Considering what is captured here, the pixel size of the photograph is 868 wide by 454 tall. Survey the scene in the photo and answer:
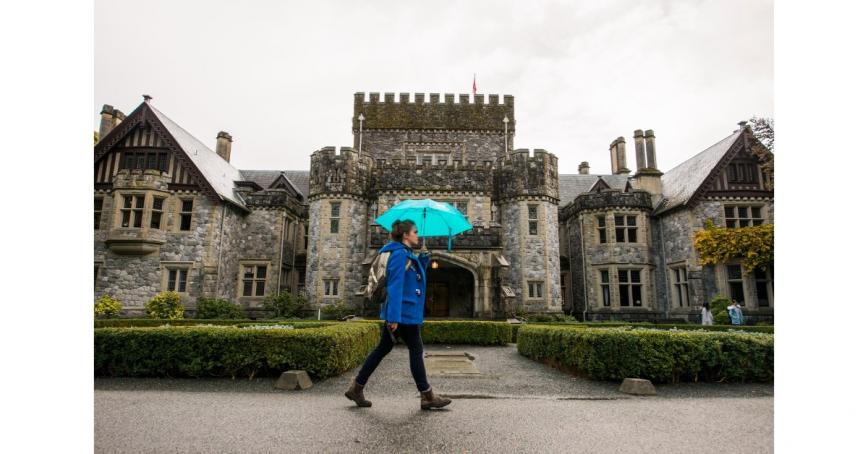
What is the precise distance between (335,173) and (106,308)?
36.7ft

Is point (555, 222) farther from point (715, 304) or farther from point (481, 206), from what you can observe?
point (715, 304)

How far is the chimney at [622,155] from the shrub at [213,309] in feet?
82.7

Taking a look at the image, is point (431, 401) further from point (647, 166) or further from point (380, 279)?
point (647, 166)

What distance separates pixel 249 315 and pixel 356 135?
40.5 feet

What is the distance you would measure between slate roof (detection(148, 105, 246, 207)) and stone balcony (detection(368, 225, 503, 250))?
25.0 feet

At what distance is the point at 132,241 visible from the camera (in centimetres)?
1864

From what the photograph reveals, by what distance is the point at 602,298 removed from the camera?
21.9 meters

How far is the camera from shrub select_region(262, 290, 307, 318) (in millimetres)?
19844

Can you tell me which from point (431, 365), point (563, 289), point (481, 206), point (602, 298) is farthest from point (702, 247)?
point (431, 365)

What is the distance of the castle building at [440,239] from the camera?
19047mm

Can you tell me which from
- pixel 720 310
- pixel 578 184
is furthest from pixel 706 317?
pixel 578 184

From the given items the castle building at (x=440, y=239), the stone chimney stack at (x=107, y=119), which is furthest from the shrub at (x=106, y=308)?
the stone chimney stack at (x=107, y=119)

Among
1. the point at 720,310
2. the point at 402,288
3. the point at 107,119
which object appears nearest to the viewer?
the point at 402,288

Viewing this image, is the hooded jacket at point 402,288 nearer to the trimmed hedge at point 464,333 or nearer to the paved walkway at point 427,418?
the paved walkway at point 427,418
